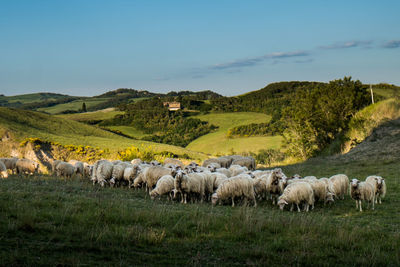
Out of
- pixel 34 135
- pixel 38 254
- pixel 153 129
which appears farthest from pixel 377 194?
pixel 153 129

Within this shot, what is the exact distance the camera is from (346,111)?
42.9 m

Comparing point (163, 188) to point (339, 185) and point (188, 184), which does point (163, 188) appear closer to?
point (188, 184)

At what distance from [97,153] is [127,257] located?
3460 cm

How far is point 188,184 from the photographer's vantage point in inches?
544

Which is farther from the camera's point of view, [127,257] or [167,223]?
[167,223]

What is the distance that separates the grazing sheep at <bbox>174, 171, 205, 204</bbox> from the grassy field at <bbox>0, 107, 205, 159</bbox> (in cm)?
2836

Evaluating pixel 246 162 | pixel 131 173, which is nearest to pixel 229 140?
pixel 246 162

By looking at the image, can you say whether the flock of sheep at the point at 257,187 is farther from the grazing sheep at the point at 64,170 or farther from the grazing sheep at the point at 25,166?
the grazing sheep at the point at 25,166

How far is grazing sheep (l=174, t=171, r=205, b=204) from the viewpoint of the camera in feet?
45.1

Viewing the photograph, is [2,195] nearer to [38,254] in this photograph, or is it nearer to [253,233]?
[38,254]

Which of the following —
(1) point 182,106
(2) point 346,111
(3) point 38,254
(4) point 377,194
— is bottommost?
(4) point 377,194

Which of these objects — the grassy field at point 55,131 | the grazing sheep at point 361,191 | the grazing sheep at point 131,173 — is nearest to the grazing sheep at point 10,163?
the grazing sheep at point 131,173

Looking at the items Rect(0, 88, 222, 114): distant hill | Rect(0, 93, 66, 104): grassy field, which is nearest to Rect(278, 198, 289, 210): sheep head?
Rect(0, 88, 222, 114): distant hill

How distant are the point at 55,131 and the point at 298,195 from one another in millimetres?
45905
